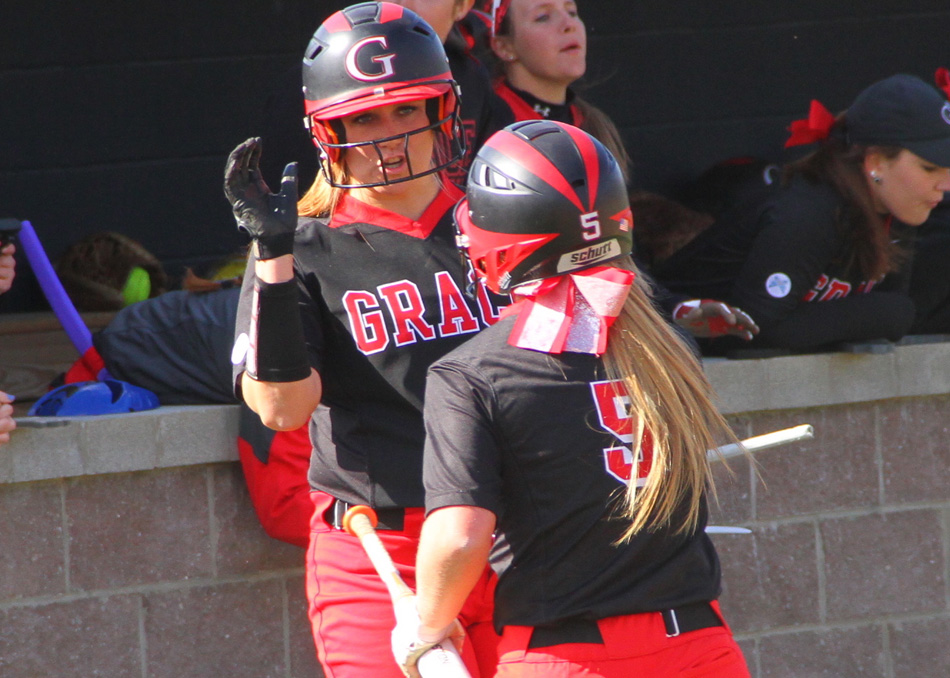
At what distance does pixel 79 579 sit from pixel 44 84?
6.70 feet

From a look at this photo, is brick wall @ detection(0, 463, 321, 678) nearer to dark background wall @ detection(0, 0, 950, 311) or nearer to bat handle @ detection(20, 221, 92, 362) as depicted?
bat handle @ detection(20, 221, 92, 362)

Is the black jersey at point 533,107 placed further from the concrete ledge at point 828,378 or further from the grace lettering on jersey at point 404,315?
the grace lettering on jersey at point 404,315

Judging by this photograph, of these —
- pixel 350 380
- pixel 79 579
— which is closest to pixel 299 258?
pixel 350 380

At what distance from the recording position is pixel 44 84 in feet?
14.7

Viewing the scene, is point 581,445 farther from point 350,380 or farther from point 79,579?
point 79,579

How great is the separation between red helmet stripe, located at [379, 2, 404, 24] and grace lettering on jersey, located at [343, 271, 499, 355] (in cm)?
52

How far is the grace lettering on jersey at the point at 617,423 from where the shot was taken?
2041 mm

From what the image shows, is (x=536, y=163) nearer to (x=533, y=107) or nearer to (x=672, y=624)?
(x=672, y=624)

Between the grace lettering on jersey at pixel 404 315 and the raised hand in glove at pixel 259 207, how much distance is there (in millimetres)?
223

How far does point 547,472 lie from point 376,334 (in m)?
0.51

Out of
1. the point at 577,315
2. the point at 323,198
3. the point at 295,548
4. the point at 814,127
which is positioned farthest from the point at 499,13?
the point at 577,315

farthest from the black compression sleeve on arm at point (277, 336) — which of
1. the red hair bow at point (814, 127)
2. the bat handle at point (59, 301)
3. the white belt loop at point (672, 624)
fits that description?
the red hair bow at point (814, 127)

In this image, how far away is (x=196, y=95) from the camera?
4660 millimetres

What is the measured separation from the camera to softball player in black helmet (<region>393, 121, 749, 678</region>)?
203 centimetres
